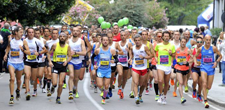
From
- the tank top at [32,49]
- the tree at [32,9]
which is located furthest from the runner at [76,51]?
the tree at [32,9]

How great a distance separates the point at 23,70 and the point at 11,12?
13.9 metres

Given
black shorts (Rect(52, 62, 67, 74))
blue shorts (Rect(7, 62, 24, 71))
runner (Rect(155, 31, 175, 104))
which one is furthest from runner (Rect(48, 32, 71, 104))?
runner (Rect(155, 31, 175, 104))

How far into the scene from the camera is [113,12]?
4303 centimetres

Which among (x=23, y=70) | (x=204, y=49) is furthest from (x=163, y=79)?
(x=23, y=70)

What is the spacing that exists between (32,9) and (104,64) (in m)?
15.3

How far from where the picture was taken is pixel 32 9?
27.6 meters

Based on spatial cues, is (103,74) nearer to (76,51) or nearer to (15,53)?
(76,51)

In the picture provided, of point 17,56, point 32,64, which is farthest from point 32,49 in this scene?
point 17,56

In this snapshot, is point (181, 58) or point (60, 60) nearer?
point (60, 60)

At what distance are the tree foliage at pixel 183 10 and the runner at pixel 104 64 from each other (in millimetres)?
73484

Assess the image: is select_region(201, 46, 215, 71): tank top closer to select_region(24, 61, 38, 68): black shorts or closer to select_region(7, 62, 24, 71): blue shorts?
select_region(24, 61, 38, 68): black shorts

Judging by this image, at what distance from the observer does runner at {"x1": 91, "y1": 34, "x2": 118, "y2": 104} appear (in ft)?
Result: 42.8

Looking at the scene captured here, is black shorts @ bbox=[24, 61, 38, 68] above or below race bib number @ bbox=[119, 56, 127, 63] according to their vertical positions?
below

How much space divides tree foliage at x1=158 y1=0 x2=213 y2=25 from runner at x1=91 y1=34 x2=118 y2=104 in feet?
241
